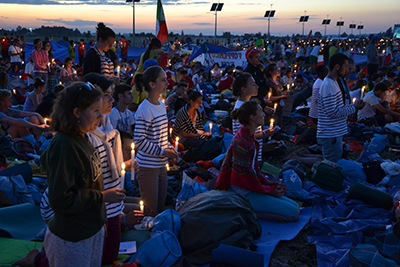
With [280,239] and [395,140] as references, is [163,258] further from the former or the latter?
[395,140]

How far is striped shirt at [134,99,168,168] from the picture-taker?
3.97 metres

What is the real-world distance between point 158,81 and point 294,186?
284 centimetres

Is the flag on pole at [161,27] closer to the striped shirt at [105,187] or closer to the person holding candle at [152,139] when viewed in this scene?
the person holding candle at [152,139]

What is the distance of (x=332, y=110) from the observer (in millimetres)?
5578

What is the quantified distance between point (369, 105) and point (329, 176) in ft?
14.9

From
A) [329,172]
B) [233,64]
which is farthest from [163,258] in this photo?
[233,64]

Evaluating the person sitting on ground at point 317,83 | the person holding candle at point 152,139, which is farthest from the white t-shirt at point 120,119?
the person sitting on ground at point 317,83

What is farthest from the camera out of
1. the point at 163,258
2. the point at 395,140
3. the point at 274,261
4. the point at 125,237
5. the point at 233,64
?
the point at 233,64

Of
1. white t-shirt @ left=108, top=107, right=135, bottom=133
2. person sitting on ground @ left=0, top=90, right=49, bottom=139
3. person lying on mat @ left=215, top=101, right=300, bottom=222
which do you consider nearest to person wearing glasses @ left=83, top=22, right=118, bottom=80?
white t-shirt @ left=108, top=107, right=135, bottom=133

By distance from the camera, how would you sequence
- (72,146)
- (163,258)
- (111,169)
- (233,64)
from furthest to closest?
(233,64) → (163,258) → (111,169) → (72,146)

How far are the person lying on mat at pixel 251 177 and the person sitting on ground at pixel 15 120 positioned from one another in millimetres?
3789

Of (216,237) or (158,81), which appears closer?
(216,237)

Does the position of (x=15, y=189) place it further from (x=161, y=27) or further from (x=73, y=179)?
(x=161, y=27)

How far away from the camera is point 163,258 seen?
11.6ft
